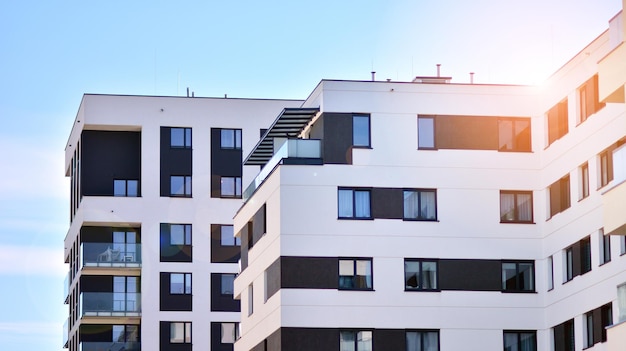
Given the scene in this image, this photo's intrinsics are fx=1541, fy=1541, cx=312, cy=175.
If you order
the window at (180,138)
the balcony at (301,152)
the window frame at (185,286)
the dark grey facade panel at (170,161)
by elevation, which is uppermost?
the window at (180,138)

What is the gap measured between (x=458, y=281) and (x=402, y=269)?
92.6 inches

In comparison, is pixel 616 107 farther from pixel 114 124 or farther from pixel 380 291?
pixel 114 124

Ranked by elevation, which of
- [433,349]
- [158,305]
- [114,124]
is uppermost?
[114,124]

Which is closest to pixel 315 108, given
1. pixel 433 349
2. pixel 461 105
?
pixel 461 105

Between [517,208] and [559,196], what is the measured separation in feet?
8.84

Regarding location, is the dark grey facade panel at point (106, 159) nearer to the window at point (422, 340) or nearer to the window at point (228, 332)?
the window at point (228, 332)

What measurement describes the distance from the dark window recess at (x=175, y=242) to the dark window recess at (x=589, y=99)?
46.1 meters

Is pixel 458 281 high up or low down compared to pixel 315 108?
down

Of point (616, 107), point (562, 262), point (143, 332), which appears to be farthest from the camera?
point (143, 332)

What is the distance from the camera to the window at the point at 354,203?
2491 inches

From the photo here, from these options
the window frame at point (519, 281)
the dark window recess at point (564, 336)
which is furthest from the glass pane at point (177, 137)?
the dark window recess at point (564, 336)

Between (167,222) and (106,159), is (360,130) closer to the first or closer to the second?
(167,222)

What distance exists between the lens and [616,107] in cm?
5422

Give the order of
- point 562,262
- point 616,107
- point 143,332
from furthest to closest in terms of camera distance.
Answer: point 143,332 < point 562,262 < point 616,107
